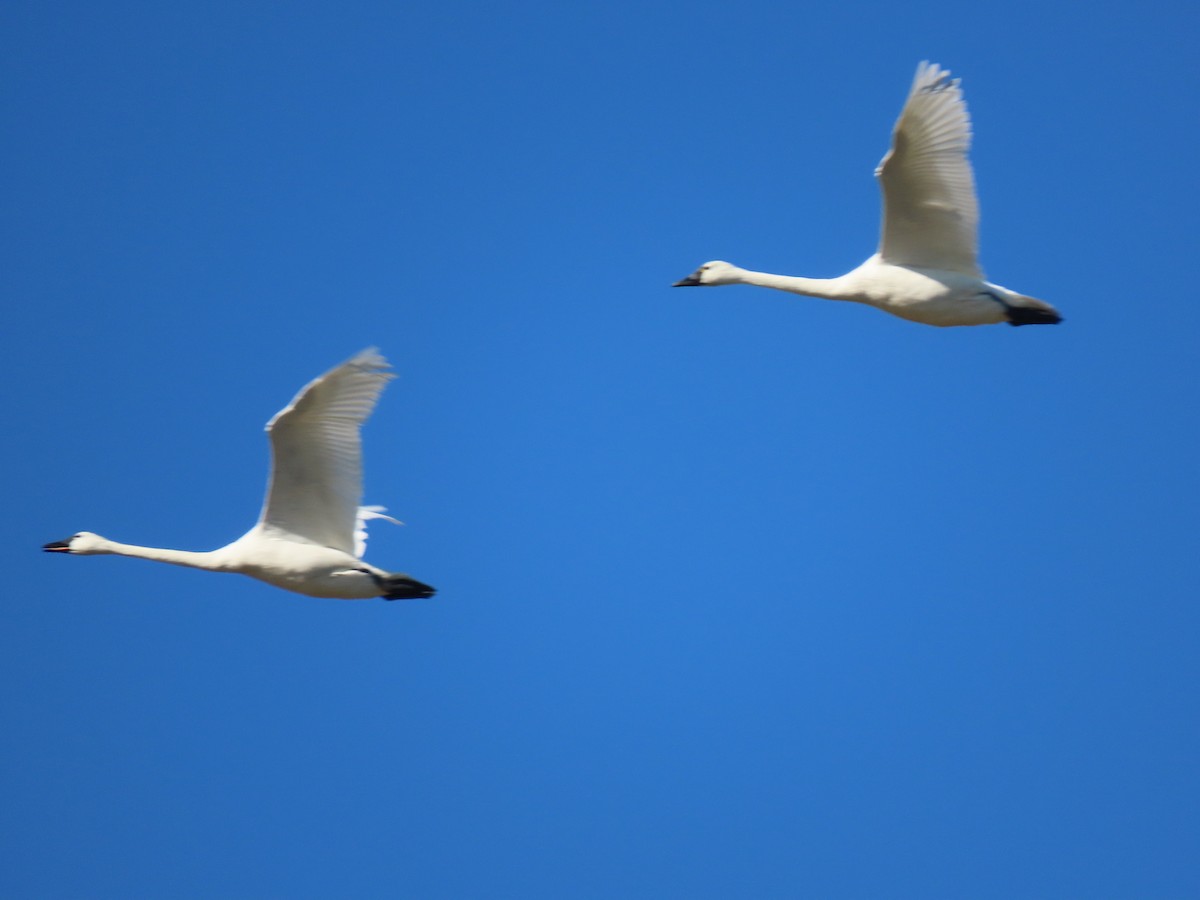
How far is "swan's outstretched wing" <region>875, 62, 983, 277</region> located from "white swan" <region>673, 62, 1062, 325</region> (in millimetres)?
11

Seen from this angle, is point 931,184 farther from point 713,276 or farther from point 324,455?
point 324,455

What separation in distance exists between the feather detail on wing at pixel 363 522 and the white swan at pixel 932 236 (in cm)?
586

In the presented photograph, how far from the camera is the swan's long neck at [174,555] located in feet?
68.3

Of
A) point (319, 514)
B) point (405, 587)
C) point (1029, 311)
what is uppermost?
point (1029, 311)

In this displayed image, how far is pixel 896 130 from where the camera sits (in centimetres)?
2134

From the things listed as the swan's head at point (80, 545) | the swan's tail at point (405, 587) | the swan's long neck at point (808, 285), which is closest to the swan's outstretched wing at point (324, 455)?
Result: the swan's tail at point (405, 587)

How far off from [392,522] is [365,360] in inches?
92.7

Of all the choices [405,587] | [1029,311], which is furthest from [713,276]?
[405,587]

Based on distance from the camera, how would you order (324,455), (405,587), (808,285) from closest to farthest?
(324,455) < (405,587) < (808,285)

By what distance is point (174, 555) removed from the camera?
21391 millimetres

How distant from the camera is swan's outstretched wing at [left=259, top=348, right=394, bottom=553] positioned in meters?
19.8

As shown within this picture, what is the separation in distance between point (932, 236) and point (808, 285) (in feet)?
5.53

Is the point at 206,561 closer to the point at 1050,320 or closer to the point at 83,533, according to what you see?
the point at 83,533

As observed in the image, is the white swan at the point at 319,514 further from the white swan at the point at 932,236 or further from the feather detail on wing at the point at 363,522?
the white swan at the point at 932,236
